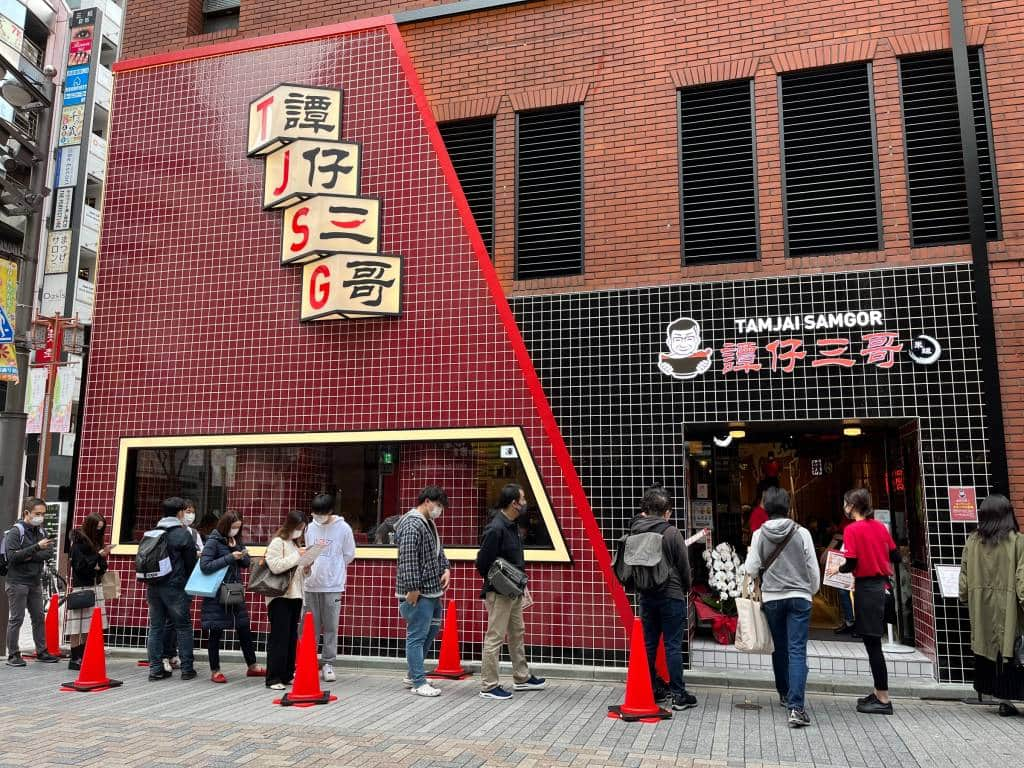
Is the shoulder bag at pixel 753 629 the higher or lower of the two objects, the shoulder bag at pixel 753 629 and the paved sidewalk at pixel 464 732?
the higher

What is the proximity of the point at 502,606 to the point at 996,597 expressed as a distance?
14.5 ft

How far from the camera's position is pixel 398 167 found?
10.2 meters

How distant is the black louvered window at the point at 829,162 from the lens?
918 centimetres

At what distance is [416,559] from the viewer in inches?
301

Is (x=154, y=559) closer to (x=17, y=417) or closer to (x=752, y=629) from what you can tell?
(x=17, y=417)

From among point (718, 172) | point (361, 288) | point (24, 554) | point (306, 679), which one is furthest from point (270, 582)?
point (718, 172)

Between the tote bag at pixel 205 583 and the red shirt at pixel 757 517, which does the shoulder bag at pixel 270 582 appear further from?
the red shirt at pixel 757 517

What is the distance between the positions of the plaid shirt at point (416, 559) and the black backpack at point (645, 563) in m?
1.81

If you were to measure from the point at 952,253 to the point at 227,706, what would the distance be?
8.69 meters

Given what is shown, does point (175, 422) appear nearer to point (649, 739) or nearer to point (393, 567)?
point (393, 567)

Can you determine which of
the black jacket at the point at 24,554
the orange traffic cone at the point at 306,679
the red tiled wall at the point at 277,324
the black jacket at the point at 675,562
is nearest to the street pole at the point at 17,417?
the black jacket at the point at 24,554

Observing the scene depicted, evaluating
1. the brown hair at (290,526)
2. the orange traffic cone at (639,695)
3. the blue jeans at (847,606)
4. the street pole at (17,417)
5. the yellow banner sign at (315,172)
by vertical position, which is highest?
the yellow banner sign at (315,172)

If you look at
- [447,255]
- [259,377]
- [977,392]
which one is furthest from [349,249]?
[977,392]

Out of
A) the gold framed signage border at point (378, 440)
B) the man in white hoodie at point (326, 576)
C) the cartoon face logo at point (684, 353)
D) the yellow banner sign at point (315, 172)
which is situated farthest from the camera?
the yellow banner sign at point (315, 172)
